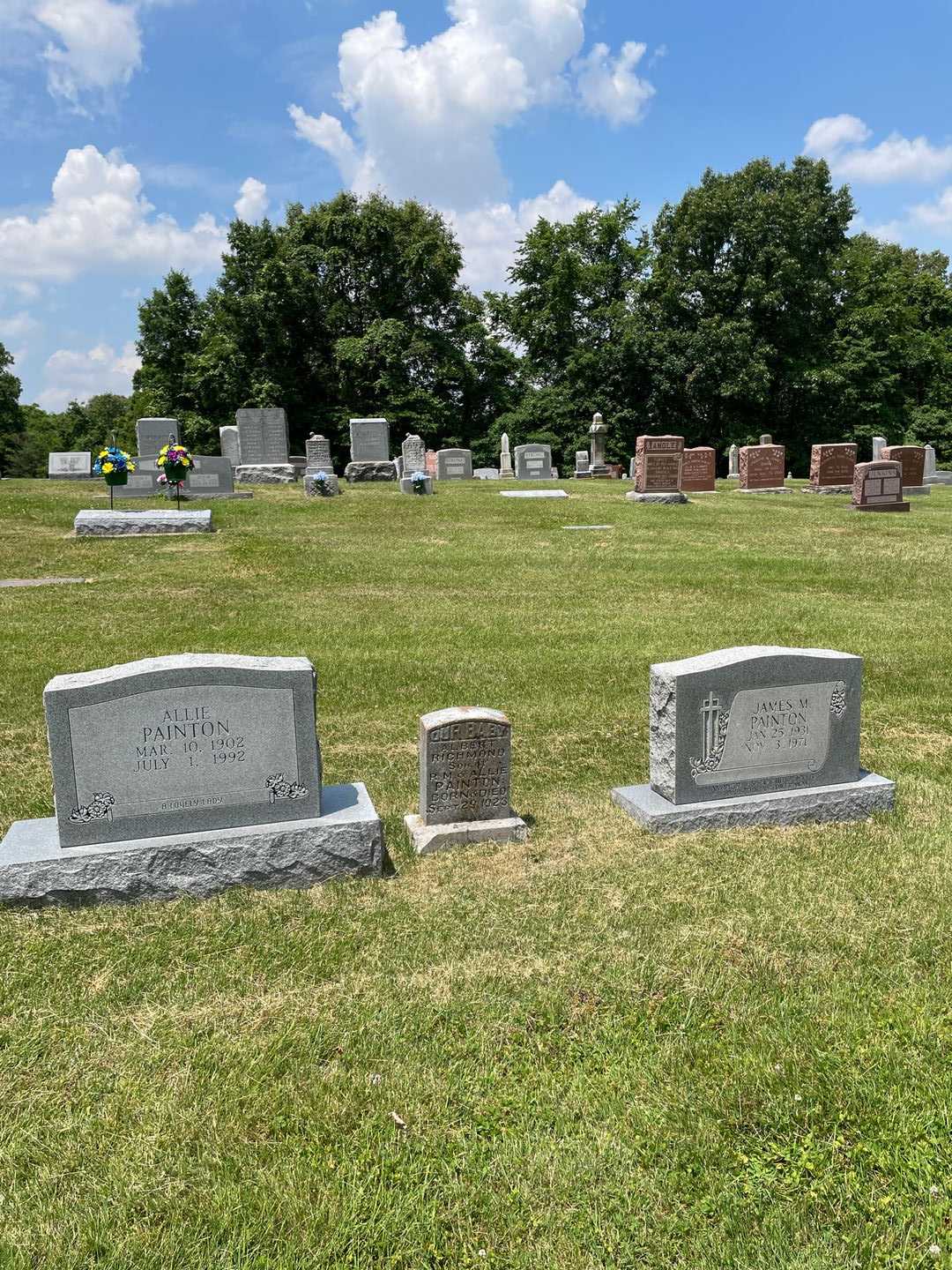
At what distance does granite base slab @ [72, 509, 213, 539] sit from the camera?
16.2 m

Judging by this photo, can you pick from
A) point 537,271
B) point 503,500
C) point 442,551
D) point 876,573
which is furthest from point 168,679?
point 537,271

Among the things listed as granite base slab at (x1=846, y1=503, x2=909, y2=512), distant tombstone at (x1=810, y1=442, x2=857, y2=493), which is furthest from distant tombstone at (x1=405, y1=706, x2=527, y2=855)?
distant tombstone at (x1=810, y1=442, x2=857, y2=493)

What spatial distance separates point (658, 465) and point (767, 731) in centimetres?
1762

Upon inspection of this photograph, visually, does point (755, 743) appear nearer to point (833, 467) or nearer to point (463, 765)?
point (463, 765)

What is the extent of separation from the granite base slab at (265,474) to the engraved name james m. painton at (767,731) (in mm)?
22610

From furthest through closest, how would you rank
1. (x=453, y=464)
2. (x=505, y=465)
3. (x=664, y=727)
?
(x=505, y=465)
(x=453, y=464)
(x=664, y=727)

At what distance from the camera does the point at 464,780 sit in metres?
5.23

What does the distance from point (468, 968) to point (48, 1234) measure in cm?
182

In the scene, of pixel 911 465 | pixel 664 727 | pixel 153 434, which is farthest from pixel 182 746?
pixel 153 434

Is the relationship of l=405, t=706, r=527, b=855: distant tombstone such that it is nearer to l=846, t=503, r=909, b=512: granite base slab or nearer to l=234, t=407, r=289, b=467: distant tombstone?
l=846, t=503, r=909, b=512: granite base slab

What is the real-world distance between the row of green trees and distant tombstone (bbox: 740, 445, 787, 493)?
13.6 m

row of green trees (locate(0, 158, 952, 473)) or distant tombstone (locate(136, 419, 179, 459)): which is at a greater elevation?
row of green trees (locate(0, 158, 952, 473))

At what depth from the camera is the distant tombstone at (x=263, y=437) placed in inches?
1078

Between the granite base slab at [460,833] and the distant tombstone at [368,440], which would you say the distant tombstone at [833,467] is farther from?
the granite base slab at [460,833]
